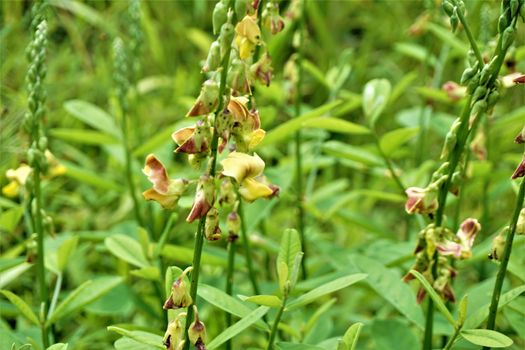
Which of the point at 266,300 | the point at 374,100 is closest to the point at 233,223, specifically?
the point at 266,300

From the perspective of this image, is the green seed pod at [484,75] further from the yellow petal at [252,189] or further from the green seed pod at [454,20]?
the yellow petal at [252,189]

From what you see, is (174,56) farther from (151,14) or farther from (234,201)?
(234,201)

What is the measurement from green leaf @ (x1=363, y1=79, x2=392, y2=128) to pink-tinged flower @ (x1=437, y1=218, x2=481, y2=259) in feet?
1.74

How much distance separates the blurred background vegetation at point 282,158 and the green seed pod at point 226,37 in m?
0.55

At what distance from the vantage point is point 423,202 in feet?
3.85

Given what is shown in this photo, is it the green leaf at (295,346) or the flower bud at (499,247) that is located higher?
the flower bud at (499,247)

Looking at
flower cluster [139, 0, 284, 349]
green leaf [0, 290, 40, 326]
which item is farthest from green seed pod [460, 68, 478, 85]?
green leaf [0, 290, 40, 326]

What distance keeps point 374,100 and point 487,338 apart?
784mm

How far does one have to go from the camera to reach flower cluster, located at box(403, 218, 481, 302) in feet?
3.87

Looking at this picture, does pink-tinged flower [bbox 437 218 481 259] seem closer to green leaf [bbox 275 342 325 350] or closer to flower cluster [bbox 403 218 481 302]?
flower cluster [bbox 403 218 481 302]

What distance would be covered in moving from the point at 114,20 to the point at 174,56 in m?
0.31

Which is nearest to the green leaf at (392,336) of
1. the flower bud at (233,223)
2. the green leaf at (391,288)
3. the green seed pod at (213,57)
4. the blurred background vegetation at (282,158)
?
the blurred background vegetation at (282,158)

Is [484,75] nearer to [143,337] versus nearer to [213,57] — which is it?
[213,57]

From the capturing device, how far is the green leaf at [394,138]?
1.71 m
